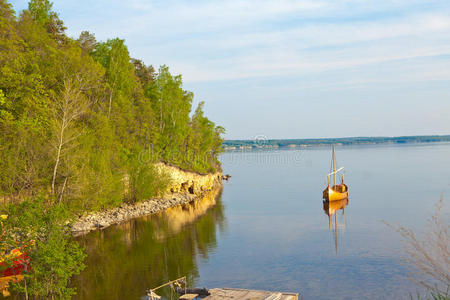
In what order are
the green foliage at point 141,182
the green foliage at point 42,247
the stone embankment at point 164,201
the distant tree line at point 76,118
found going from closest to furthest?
the green foliage at point 42,247, the distant tree line at point 76,118, the stone embankment at point 164,201, the green foliage at point 141,182

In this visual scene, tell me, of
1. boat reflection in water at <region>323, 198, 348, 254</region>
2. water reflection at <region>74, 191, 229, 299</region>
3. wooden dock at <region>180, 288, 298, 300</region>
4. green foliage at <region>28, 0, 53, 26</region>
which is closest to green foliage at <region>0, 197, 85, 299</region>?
water reflection at <region>74, 191, 229, 299</region>

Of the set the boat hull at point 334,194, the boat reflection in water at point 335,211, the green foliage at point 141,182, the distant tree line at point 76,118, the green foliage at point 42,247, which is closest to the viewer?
the green foliage at point 42,247

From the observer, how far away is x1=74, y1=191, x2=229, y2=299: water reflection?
25.3 meters

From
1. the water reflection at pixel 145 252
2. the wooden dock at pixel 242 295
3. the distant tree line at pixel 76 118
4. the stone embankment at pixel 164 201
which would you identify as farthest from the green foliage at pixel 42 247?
the stone embankment at pixel 164 201

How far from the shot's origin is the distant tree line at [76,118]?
34500 mm

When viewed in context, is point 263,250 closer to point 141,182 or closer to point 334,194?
point 141,182

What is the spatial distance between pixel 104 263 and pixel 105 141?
62.7ft

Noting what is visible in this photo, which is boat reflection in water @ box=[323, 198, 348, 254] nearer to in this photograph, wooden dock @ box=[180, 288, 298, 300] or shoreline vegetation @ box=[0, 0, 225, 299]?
wooden dock @ box=[180, 288, 298, 300]

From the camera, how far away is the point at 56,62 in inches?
1655

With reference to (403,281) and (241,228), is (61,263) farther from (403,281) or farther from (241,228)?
(241,228)

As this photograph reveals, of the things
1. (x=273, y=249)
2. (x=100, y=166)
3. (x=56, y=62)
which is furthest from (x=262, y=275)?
(x=56, y=62)

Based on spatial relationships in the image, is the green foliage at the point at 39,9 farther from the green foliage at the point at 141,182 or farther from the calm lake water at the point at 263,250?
the calm lake water at the point at 263,250

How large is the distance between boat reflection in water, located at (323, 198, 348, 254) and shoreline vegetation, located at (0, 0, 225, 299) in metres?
21.3

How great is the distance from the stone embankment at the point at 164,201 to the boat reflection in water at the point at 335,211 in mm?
19874
